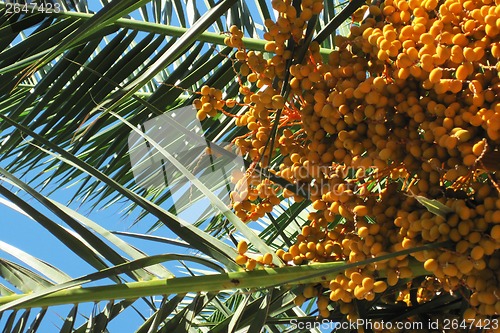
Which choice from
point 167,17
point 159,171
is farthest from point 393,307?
point 167,17

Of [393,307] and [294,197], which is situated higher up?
[294,197]

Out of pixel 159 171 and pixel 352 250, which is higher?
pixel 159 171

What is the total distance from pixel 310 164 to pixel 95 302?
1.39ft

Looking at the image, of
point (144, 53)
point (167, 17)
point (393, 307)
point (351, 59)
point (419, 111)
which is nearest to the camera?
point (419, 111)

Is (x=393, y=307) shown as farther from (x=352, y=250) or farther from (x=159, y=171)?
(x=159, y=171)

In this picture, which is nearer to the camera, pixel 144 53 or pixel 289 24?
pixel 289 24

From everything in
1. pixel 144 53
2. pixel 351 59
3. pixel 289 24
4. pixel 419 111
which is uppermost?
pixel 144 53

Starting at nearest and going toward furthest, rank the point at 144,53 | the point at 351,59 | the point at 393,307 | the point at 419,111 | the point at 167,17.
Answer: the point at 419,111, the point at 351,59, the point at 393,307, the point at 144,53, the point at 167,17

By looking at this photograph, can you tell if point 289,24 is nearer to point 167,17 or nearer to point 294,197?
point 294,197

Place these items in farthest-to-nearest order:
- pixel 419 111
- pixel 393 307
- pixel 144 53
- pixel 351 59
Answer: pixel 144 53
pixel 393 307
pixel 351 59
pixel 419 111

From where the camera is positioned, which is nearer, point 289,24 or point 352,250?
point 352,250

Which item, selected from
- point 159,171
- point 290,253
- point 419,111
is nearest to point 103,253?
point 290,253

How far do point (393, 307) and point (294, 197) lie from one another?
10.6 inches

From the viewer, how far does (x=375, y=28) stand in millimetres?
1352
